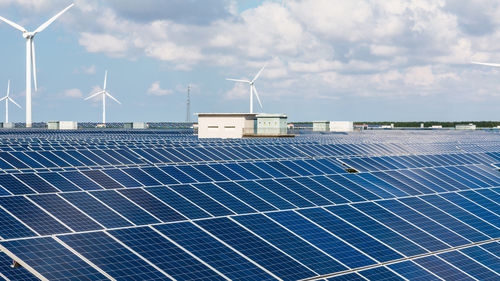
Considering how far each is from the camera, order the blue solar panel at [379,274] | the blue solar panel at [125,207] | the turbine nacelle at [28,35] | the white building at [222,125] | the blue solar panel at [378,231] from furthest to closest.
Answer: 1. the turbine nacelle at [28,35]
2. the white building at [222,125]
3. the blue solar panel at [378,231]
4. the blue solar panel at [125,207]
5. the blue solar panel at [379,274]

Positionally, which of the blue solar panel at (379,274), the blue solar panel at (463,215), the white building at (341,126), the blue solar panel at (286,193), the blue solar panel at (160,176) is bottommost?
the blue solar panel at (379,274)

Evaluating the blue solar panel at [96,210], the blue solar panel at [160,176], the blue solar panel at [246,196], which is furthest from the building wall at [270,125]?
the blue solar panel at [96,210]

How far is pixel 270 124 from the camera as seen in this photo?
310 ft

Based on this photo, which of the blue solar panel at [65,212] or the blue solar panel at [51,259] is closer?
the blue solar panel at [51,259]

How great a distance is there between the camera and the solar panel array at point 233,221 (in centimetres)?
2103

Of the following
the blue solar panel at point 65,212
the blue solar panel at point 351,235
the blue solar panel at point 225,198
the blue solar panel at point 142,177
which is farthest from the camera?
the blue solar panel at point 142,177

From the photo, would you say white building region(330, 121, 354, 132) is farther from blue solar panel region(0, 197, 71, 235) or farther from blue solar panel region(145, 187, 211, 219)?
blue solar panel region(0, 197, 71, 235)

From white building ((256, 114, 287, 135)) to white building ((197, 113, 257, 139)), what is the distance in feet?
9.84

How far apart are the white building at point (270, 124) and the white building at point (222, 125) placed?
300 centimetres

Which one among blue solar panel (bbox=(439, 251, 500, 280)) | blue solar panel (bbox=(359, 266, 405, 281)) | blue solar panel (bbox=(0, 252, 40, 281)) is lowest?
blue solar panel (bbox=(439, 251, 500, 280))

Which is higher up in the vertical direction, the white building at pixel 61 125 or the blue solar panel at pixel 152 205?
the white building at pixel 61 125

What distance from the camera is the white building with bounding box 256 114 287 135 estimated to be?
9400 cm

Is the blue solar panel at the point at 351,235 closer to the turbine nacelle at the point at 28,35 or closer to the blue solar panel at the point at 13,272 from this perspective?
the blue solar panel at the point at 13,272

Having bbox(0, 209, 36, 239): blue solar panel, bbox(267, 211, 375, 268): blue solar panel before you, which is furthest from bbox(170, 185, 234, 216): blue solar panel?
bbox(0, 209, 36, 239): blue solar panel
